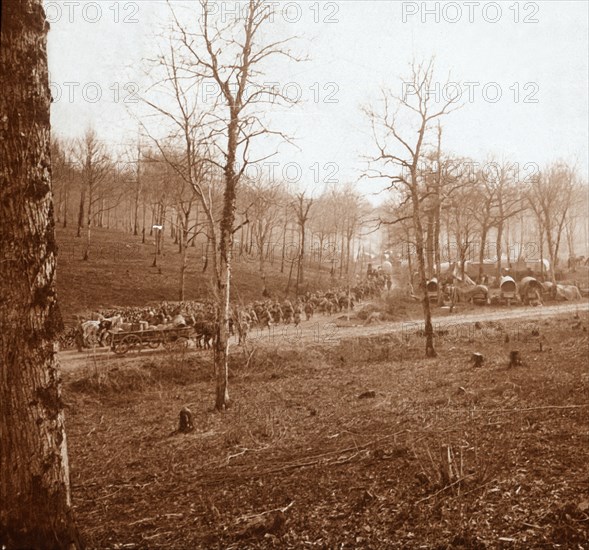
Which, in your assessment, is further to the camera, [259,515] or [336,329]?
[336,329]

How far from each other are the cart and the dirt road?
0.25 meters

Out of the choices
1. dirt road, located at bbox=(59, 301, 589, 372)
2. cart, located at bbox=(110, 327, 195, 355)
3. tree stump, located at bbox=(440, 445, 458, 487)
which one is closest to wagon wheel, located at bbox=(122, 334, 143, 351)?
cart, located at bbox=(110, 327, 195, 355)

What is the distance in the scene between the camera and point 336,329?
22844 mm

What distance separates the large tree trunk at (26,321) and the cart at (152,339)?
12952 millimetres

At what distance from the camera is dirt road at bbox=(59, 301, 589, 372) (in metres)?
16.0

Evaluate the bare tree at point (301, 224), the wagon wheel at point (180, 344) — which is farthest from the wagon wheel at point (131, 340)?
the bare tree at point (301, 224)

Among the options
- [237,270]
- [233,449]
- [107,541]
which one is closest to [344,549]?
[107,541]

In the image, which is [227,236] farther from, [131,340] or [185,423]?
[131,340]

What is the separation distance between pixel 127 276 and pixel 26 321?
1075 inches

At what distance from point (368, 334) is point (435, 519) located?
16.0m

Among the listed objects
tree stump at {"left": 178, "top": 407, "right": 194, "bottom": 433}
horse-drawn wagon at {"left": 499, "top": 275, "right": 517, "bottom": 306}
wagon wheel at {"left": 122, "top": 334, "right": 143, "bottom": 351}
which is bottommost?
tree stump at {"left": 178, "top": 407, "right": 194, "bottom": 433}

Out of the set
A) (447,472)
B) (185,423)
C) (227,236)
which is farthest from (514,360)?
(185,423)

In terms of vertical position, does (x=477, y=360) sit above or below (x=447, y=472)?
below

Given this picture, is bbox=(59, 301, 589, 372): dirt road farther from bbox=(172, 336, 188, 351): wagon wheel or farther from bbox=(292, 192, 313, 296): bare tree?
bbox=(292, 192, 313, 296): bare tree
